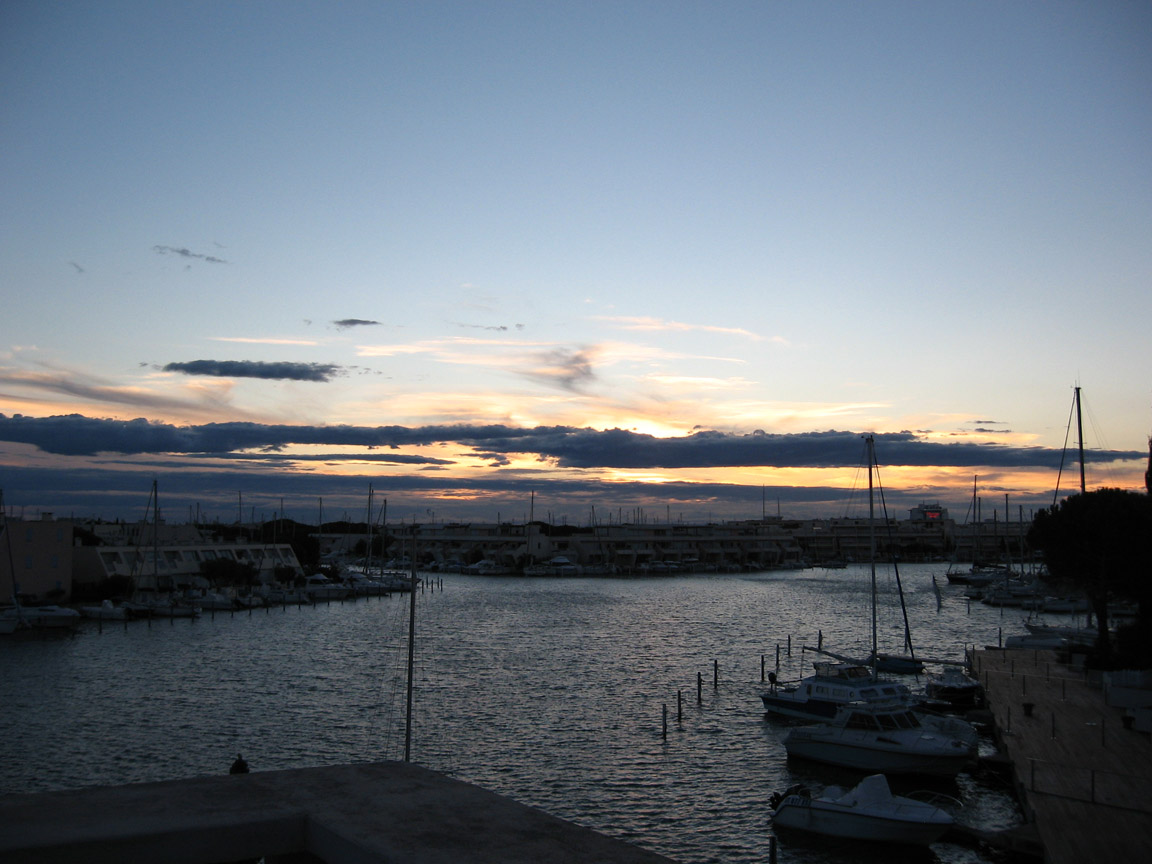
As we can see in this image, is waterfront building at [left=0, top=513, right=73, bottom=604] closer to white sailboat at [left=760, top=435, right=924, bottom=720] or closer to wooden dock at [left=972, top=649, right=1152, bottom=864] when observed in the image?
white sailboat at [left=760, top=435, right=924, bottom=720]

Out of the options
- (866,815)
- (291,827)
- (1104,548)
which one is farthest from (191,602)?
(291,827)

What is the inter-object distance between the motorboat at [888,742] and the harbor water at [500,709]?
55 cm

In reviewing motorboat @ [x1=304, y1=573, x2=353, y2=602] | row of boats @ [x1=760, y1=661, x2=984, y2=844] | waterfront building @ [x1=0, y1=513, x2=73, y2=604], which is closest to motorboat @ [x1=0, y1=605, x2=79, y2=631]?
waterfront building @ [x1=0, y1=513, x2=73, y2=604]

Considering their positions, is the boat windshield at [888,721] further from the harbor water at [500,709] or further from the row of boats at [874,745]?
the harbor water at [500,709]

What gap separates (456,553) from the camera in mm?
165125

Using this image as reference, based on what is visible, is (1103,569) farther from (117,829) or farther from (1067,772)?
(117,829)

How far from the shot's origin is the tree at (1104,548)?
39.4 meters

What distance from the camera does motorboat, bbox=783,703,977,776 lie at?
2617 cm

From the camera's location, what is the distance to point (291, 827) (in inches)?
218

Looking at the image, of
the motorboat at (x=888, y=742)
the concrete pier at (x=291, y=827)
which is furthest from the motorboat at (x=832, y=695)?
the concrete pier at (x=291, y=827)

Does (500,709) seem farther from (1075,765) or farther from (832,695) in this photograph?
(1075,765)

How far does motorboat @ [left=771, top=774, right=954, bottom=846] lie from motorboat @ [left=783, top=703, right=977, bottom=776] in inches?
190

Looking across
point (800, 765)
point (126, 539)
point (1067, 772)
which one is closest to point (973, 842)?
point (1067, 772)

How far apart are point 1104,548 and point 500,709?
30391 mm
